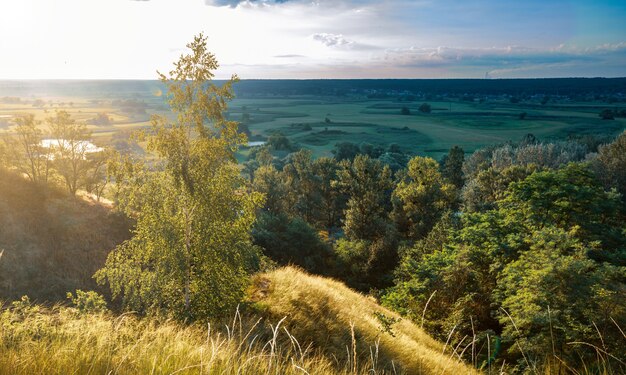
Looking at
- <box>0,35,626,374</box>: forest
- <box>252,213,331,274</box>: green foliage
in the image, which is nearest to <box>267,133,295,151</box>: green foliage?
<box>0,35,626,374</box>: forest

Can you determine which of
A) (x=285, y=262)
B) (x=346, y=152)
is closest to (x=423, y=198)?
(x=285, y=262)

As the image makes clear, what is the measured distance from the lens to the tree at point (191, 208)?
11.1 meters

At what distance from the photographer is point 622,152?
47656 mm

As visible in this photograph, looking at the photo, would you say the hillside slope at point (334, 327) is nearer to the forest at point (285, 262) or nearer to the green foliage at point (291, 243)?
the forest at point (285, 262)

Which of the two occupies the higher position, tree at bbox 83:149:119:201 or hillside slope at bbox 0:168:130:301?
tree at bbox 83:149:119:201

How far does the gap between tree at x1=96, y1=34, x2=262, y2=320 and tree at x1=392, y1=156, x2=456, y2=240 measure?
35.9 m

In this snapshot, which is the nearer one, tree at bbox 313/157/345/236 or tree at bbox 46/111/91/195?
tree at bbox 46/111/91/195

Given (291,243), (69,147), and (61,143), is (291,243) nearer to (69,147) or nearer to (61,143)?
(69,147)

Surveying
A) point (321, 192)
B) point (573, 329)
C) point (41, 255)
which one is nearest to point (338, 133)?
point (321, 192)

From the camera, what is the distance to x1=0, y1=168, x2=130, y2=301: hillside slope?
25.8m

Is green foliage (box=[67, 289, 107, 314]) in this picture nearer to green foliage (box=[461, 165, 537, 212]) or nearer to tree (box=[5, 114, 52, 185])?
tree (box=[5, 114, 52, 185])

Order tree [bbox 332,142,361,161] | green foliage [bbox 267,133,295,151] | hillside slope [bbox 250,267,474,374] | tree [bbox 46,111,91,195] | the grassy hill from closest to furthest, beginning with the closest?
1. the grassy hill
2. hillside slope [bbox 250,267,474,374]
3. tree [bbox 46,111,91,195]
4. tree [bbox 332,142,361,161]
5. green foliage [bbox 267,133,295,151]

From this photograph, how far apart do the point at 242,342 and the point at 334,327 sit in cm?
866

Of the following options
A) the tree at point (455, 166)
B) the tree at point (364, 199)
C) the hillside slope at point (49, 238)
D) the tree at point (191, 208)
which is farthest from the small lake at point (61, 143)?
the tree at point (455, 166)
